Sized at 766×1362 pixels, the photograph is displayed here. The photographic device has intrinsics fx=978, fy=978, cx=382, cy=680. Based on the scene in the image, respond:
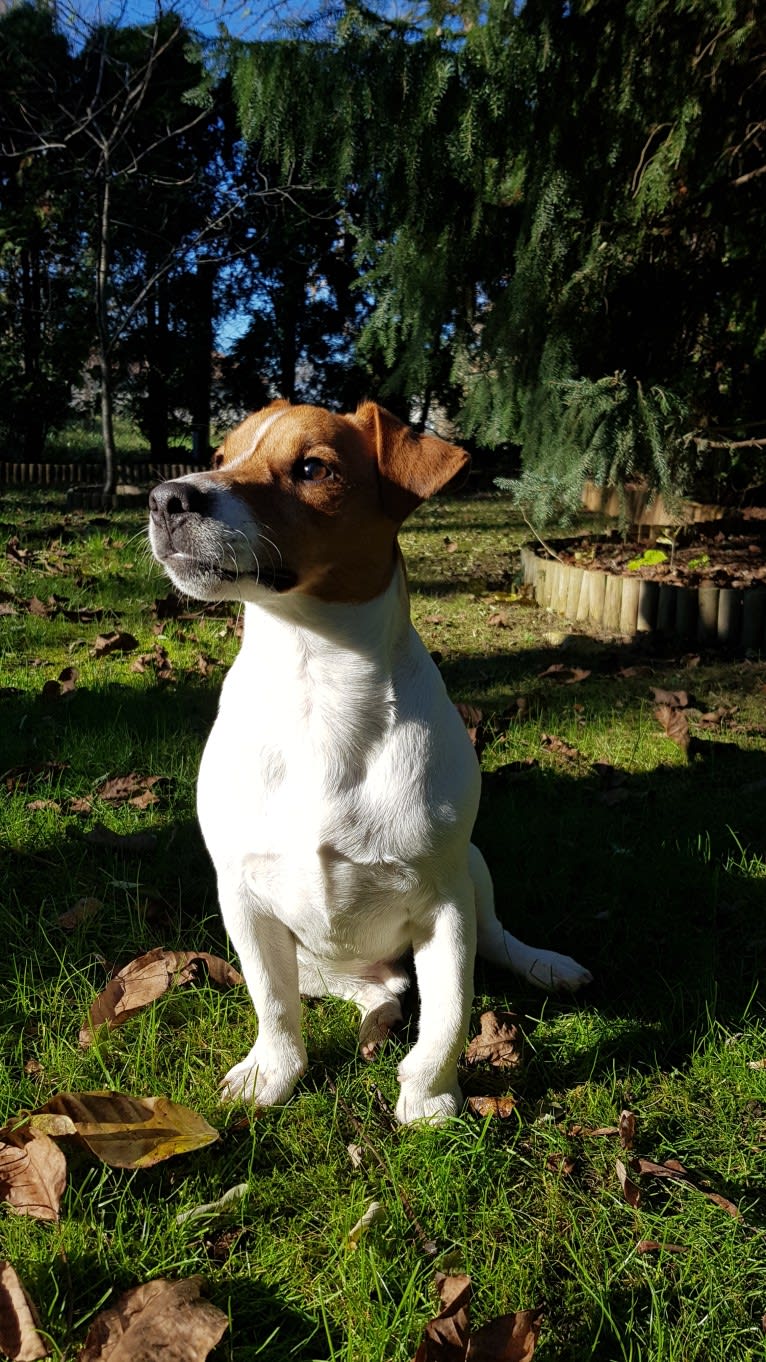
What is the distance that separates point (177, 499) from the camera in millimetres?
1868

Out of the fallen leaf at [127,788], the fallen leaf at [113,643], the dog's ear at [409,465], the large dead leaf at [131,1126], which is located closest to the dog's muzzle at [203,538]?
the dog's ear at [409,465]

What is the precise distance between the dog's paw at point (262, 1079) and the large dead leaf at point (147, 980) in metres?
0.32

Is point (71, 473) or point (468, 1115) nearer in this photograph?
point (468, 1115)

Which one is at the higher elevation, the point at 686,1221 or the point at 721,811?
the point at 721,811

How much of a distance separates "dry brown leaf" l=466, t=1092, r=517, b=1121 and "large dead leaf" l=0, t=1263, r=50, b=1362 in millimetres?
1029

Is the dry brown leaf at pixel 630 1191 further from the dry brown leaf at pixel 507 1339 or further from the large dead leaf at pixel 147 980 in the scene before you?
the large dead leaf at pixel 147 980

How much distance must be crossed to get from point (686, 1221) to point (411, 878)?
85 centimetres

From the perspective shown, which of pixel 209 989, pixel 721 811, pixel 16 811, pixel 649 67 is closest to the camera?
pixel 209 989

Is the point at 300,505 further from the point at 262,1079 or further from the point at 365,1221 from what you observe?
the point at 365,1221

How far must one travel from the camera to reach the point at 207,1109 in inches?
85.4

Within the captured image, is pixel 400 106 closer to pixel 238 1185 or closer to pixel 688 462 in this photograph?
pixel 688 462

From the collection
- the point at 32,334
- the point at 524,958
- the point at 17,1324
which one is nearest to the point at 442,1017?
the point at 524,958

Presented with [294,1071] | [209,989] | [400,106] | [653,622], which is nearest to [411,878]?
[294,1071]

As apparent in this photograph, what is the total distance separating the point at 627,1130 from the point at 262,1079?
0.82m
